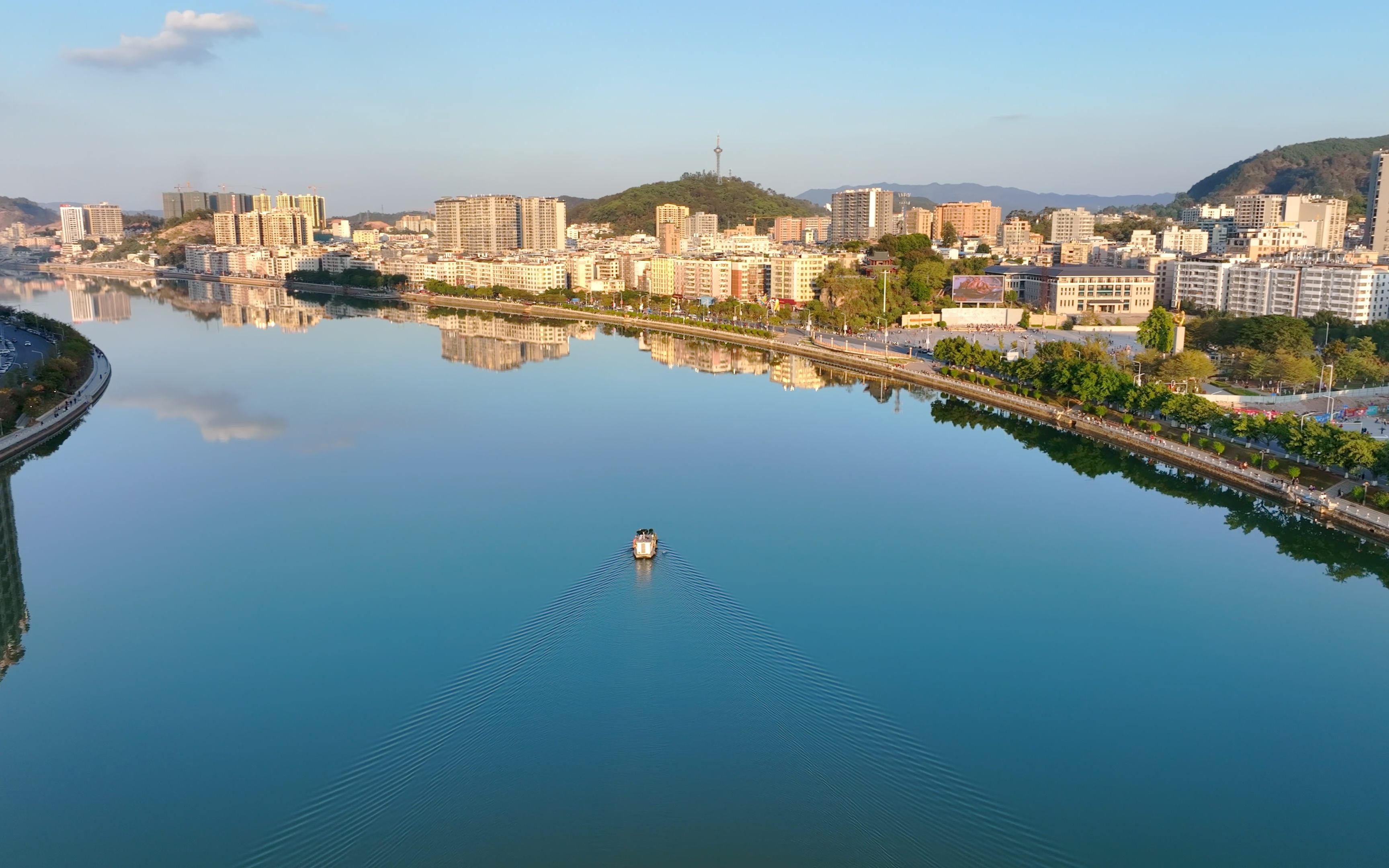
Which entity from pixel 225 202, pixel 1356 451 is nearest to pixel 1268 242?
pixel 1356 451

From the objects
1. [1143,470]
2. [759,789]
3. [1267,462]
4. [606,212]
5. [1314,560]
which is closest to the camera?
[759,789]

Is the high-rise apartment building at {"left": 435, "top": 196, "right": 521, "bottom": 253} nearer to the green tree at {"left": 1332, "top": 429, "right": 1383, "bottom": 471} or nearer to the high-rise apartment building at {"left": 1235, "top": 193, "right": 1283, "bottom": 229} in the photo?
the high-rise apartment building at {"left": 1235, "top": 193, "right": 1283, "bottom": 229}

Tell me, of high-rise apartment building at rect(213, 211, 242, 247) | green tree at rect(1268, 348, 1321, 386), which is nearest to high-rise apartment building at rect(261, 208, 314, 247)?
high-rise apartment building at rect(213, 211, 242, 247)

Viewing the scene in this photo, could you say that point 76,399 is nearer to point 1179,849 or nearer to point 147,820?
point 147,820

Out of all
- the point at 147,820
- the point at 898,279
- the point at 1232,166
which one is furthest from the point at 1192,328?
the point at 1232,166

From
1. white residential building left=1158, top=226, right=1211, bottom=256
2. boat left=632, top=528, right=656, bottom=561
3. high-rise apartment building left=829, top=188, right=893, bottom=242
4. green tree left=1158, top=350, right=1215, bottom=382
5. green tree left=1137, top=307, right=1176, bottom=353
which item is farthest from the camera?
high-rise apartment building left=829, top=188, right=893, bottom=242
